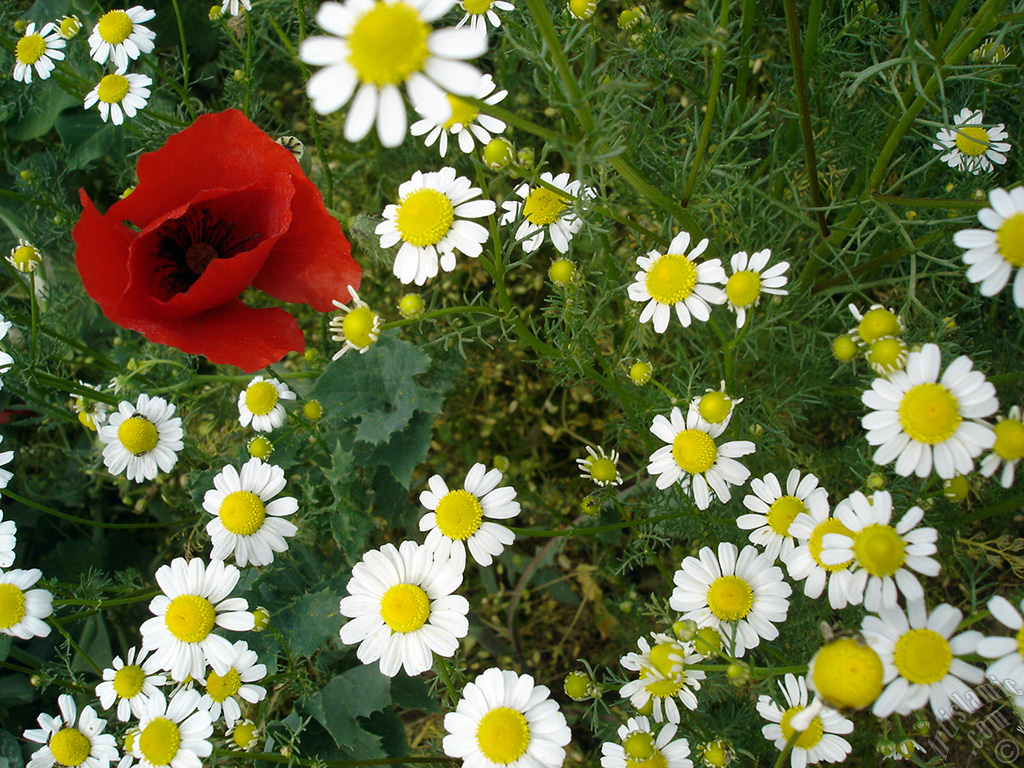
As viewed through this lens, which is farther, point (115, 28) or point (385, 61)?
point (115, 28)

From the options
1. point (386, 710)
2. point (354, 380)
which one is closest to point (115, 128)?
point (354, 380)

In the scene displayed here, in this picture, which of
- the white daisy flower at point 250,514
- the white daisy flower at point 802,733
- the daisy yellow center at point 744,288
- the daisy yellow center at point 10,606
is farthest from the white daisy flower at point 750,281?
the daisy yellow center at point 10,606

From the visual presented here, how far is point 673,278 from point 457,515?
52 centimetres

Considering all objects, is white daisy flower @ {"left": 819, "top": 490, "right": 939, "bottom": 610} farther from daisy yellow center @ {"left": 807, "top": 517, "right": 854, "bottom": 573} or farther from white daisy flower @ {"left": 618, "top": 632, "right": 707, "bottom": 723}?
white daisy flower @ {"left": 618, "top": 632, "right": 707, "bottom": 723}

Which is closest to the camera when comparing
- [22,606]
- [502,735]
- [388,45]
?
[388,45]

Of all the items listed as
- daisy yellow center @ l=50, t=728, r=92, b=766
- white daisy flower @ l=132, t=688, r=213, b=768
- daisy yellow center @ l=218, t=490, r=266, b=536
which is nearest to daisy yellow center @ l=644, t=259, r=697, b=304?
daisy yellow center @ l=218, t=490, r=266, b=536

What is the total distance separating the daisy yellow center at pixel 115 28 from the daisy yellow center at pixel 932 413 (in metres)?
1.65

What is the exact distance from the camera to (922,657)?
89cm

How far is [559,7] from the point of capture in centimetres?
162

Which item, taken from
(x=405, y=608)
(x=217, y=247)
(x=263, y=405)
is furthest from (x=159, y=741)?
(x=217, y=247)

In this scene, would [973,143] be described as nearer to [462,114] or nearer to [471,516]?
[462,114]

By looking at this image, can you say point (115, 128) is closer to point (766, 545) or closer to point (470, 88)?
point (470, 88)

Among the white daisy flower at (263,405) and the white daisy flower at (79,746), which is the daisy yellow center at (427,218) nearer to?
the white daisy flower at (263,405)

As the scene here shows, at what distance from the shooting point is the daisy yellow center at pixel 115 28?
1.57 meters
